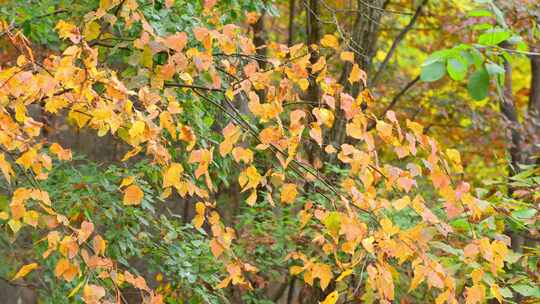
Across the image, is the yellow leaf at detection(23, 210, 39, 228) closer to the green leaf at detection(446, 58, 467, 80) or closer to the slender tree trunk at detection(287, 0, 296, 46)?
the green leaf at detection(446, 58, 467, 80)

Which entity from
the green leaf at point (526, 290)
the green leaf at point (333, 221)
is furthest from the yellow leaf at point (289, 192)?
the green leaf at point (526, 290)

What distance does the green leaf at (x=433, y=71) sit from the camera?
2.40 m

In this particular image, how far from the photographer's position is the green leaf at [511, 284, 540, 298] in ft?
11.1

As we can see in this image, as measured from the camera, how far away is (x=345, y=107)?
296 cm

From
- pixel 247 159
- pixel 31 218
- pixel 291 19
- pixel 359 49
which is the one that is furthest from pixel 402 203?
pixel 291 19

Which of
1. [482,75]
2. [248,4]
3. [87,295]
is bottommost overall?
[87,295]

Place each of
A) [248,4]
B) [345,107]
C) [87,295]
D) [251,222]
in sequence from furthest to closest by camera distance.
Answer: [251,222], [248,4], [345,107], [87,295]

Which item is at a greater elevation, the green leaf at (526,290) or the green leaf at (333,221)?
the green leaf at (333,221)

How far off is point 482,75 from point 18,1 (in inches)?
132

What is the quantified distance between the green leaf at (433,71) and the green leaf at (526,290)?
1390 millimetres

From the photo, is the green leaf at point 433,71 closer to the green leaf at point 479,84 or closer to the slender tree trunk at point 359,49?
the green leaf at point 479,84

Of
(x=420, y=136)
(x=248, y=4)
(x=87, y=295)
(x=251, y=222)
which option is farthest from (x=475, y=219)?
(x=251, y=222)

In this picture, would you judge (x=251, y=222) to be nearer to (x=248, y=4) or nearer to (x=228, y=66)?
(x=248, y=4)

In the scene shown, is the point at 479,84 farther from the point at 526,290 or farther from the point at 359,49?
the point at 359,49
